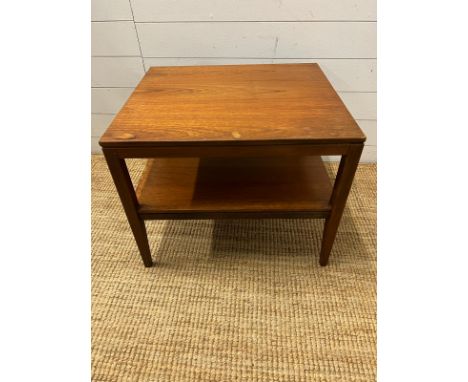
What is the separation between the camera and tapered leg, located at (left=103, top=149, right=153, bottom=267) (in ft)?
2.52

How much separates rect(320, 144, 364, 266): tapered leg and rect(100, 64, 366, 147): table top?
0.15ft

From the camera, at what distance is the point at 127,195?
0.83 metres

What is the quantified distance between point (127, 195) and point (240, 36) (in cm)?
72

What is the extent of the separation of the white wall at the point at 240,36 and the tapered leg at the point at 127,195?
625 mm

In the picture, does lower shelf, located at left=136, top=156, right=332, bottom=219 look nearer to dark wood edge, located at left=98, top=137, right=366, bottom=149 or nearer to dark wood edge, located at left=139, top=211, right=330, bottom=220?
dark wood edge, located at left=139, top=211, right=330, bottom=220

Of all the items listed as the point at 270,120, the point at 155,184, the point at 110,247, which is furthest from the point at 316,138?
the point at 110,247

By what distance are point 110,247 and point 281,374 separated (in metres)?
0.69

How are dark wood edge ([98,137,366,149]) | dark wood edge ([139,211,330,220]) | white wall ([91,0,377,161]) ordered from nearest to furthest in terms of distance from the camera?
1. dark wood edge ([98,137,366,149])
2. dark wood edge ([139,211,330,220])
3. white wall ([91,0,377,161])

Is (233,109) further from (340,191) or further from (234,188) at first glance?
(340,191)

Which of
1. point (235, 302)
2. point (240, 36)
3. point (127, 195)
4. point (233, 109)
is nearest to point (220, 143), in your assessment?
Answer: point (233, 109)

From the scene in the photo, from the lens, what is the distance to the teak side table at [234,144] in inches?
29.2

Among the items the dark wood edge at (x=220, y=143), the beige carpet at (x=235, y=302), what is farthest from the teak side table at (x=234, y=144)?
the beige carpet at (x=235, y=302)

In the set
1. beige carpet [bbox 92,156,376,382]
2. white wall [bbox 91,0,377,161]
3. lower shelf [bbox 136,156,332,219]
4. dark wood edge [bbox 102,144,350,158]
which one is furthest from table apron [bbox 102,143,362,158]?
white wall [bbox 91,0,377,161]

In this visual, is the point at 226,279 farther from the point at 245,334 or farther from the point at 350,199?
the point at 350,199
